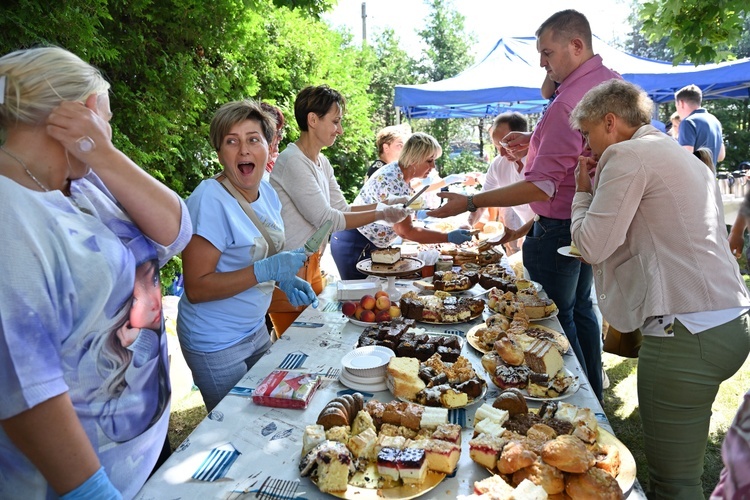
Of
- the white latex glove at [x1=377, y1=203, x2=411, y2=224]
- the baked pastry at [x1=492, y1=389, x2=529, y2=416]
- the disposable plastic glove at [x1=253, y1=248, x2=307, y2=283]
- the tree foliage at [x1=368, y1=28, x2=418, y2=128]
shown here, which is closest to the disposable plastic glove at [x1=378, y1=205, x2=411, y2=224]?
the white latex glove at [x1=377, y1=203, x2=411, y2=224]

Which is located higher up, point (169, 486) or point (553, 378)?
point (169, 486)

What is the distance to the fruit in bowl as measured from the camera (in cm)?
259

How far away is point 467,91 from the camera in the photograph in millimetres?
8469

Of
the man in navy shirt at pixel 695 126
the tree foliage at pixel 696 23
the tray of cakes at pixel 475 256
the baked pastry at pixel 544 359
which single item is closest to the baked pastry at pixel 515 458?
the baked pastry at pixel 544 359

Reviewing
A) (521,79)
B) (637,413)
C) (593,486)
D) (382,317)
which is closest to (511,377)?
(593,486)

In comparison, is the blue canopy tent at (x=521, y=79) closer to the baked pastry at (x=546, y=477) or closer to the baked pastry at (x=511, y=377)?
the baked pastry at (x=511, y=377)

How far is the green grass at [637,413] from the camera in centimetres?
336

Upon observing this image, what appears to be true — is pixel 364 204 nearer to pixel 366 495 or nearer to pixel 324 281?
pixel 324 281

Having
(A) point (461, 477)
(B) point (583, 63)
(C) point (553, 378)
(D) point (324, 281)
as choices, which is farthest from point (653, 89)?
(A) point (461, 477)

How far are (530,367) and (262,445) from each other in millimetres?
1066

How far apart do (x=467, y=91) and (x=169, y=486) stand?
8150 millimetres

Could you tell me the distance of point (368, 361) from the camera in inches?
77.2

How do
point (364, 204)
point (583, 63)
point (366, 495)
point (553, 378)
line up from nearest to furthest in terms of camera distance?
point (366, 495) < point (553, 378) < point (583, 63) < point (364, 204)

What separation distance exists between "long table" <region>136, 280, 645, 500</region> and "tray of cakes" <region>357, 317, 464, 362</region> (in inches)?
5.0
